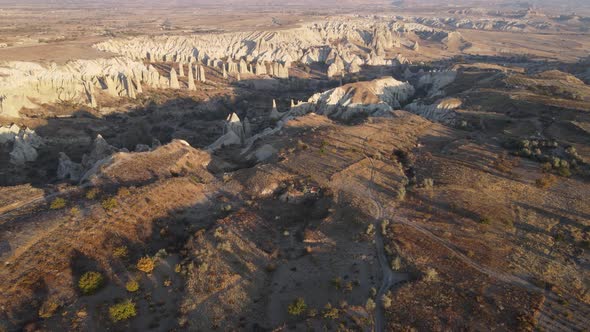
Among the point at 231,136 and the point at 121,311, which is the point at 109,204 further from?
the point at 231,136

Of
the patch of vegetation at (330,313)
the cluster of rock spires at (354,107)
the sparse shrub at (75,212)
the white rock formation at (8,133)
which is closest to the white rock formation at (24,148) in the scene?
the white rock formation at (8,133)

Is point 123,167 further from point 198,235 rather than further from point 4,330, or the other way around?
point 4,330

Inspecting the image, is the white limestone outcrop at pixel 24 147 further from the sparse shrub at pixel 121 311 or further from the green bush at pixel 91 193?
the sparse shrub at pixel 121 311

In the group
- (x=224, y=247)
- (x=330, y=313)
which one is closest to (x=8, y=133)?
(x=224, y=247)

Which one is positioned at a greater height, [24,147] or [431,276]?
[431,276]

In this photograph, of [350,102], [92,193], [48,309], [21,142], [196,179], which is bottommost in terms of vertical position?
[21,142]

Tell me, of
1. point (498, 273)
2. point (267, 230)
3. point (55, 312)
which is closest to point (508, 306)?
point (498, 273)
